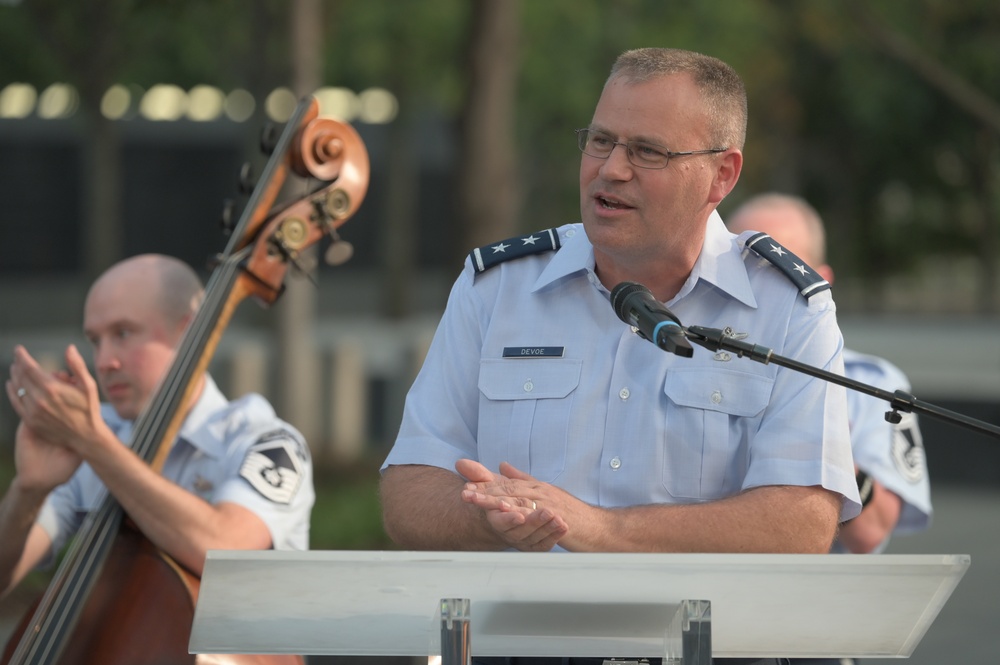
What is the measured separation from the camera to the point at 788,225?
4281 mm

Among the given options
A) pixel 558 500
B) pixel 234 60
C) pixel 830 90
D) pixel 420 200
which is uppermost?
pixel 830 90

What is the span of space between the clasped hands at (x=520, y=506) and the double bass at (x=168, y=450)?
38.0 inches

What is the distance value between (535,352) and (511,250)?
276mm

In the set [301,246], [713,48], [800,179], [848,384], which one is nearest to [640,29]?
[713,48]

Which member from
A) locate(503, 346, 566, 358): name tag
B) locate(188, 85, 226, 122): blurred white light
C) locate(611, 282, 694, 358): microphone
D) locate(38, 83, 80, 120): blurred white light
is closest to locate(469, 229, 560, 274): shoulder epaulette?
locate(503, 346, 566, 358): name tag

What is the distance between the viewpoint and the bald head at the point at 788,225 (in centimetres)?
425

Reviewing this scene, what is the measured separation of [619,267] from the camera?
2.92 metres

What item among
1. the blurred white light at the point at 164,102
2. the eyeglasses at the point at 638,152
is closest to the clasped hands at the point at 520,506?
the eyeglasses at the point at 638,152

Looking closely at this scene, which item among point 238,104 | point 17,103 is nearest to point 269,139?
point 17,103

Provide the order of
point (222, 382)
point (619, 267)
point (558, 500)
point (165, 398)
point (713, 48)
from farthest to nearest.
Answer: point (713, 48) → point (222, 382) → point (165, 398) → point (619, 267) → point (558, 500)

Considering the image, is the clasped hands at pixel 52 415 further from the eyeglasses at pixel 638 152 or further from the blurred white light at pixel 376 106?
the blurred white light at pixel 376 106

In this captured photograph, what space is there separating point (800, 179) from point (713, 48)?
13.8m

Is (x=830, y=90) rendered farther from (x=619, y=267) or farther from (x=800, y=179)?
(x=619, y=267)

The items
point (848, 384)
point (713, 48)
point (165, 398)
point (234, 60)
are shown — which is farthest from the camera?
point (713, 48)
